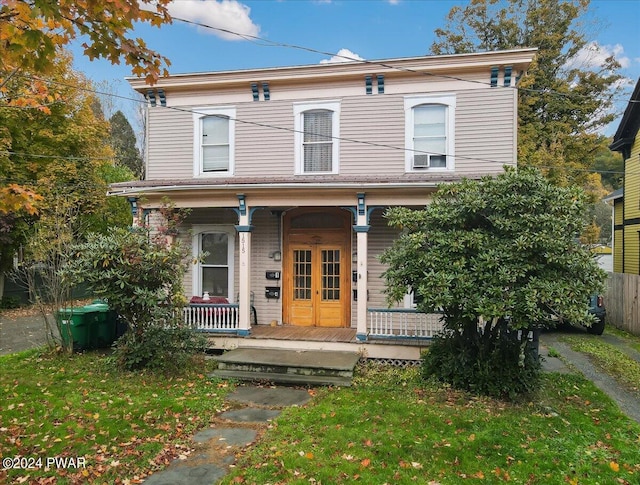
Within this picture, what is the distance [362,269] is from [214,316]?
11.5 feet

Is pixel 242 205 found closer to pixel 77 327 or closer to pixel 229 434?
pixel 77 327

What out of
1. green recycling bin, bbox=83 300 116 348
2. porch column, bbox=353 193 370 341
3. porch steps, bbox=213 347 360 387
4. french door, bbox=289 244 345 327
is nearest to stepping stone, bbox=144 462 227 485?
porch steps, bbox=213 347 360 387

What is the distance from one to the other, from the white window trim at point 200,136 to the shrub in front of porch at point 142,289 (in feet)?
11.1

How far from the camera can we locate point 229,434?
556 cm

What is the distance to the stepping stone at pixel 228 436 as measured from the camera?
17.5ft

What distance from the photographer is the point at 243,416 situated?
619 centimetres

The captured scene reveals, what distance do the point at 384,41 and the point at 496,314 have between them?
47.5 feet

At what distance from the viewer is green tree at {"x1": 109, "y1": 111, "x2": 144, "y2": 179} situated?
35188mm

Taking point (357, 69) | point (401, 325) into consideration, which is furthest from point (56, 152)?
point (401, 325)

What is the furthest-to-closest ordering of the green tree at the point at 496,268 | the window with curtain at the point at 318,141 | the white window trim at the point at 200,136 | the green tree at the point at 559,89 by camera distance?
1. the green tree at the point at 559,89
2. the white window trim at the point at 200,136
3. the window with curtain at the point at 318,141
4. the green tree at the point at 496,268

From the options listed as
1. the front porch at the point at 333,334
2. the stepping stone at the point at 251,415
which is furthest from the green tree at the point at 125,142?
the stepping stone at the point at 251,415

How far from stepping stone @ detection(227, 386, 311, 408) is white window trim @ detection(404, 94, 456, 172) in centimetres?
575

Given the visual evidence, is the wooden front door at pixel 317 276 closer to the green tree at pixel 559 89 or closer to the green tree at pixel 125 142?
the green tree at pixel 559 89

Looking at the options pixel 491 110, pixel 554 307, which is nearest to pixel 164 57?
pixel 554 307
